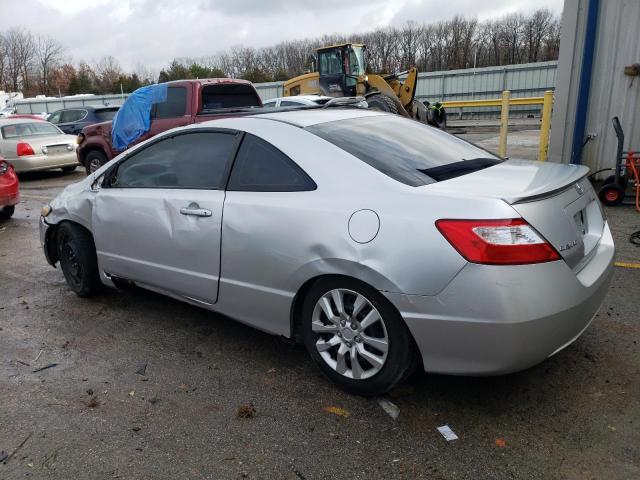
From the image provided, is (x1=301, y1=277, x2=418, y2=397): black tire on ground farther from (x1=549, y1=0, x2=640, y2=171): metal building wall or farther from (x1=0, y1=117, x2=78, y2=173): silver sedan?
(x1=0, y1=117, x2=78, y2=173): silver sedan

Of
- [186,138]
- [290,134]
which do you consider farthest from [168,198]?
[290,134]

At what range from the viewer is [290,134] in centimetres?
323

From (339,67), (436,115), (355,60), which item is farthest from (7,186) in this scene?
(355,60)

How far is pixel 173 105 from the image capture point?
31.7 ft

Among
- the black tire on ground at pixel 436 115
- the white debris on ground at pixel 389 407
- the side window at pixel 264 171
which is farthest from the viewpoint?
the black tire on ground at pixel 436 115

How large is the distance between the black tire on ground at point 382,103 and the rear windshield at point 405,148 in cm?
845

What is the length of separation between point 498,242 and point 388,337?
73 centimetres

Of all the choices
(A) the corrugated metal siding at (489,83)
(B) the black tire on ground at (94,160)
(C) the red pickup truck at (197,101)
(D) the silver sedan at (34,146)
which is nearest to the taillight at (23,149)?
(D) the silver sedan at (34,146)

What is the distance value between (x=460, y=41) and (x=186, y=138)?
64774mm

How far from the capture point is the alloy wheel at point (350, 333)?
2775 mm

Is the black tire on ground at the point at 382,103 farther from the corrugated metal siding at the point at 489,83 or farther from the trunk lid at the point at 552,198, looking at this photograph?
the corrugated metal siding at the point at 489,83

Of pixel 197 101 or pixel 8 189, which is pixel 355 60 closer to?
pixel 197 101

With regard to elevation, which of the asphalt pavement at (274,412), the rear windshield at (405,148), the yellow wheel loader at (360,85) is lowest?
the asphalt pavement at (274,412)

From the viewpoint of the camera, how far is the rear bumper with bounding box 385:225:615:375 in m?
2.39
